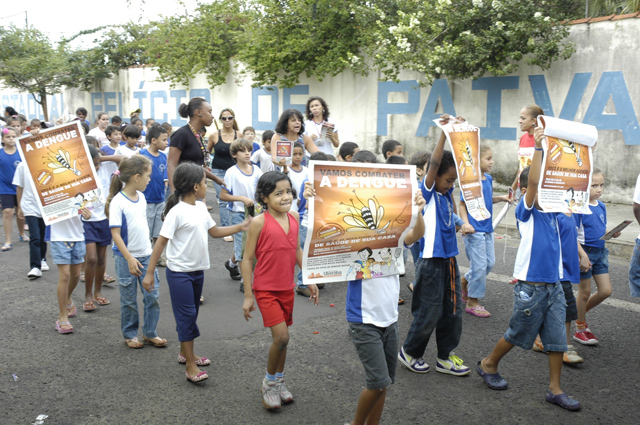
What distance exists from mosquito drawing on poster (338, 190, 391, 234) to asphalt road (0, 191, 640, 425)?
4.28 feet

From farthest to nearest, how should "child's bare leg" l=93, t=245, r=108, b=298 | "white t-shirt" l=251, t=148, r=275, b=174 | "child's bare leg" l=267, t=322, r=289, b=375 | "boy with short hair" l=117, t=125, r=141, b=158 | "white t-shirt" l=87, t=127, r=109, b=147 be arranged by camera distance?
"white t-shirt" l=87, t=127, r=109, b=147
"boy with short hair" l=117, t=125, r=141, b=158
"white t-shirt" l=251, t=148, r=275, b=174
"child's bare leg" l=93, t=245, r=108, b=298
"child's bare leg" l=267, t=322, r=289, b=375

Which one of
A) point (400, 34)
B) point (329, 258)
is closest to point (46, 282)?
point (329, 258)

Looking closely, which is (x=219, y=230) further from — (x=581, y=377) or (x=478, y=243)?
(x=581, y=377)

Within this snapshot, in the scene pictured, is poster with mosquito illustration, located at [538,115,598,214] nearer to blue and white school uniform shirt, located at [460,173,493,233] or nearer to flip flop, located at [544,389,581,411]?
flip flop, located at [544,389,581,411]

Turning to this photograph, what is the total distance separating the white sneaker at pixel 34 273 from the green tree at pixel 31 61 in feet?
55.7

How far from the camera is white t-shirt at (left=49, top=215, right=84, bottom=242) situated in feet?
18.1

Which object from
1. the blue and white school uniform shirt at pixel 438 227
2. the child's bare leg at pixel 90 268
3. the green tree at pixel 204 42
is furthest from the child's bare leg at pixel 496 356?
the green tree at pixel 204 42

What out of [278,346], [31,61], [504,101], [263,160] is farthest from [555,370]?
[31,61]

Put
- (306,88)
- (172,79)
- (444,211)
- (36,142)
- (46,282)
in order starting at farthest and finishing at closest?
1. (172,79)
2. (306,88)
3. (46,282)
4. (36,142)
5. (444,211)

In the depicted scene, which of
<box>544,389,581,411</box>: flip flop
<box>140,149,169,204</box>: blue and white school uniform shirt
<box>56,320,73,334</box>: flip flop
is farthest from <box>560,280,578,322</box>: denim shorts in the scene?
<box>140,149,169,204</box>: blue and white school uniform shirt

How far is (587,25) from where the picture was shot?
37.2 feet

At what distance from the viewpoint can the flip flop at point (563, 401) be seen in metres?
3.99

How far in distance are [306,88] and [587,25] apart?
7.51 m

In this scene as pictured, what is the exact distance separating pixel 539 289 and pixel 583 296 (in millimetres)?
1220
